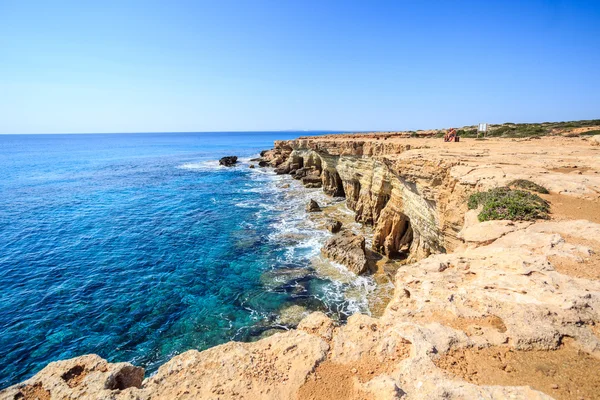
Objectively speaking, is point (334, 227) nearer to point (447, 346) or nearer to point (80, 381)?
point (447, 346)

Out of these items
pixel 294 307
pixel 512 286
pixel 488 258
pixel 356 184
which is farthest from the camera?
pixel 356 184

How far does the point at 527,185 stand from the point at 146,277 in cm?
2071

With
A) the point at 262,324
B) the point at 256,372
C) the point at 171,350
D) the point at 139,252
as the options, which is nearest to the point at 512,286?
the point at 256,372

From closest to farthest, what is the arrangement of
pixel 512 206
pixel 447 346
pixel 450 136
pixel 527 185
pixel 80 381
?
pixel 447 346 → pixel 80 381 → pixel 512 206 → pixel 527 185 → pixel 450 136

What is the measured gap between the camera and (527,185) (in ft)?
32.9

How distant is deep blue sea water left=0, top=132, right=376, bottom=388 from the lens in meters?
12.9

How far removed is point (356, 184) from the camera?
31.1 m

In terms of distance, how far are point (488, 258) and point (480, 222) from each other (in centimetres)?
→ 257

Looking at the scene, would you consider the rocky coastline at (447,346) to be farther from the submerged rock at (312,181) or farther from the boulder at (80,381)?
the submerged rock at (312,181)

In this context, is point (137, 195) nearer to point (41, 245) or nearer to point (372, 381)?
point (41, 245)

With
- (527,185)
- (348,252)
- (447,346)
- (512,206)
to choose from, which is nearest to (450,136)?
(348,252)

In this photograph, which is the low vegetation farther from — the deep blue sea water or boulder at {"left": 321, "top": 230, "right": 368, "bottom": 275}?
the deep blue sea water

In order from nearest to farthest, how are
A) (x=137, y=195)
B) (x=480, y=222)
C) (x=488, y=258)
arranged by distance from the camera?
(x=488, y=258), (x=480, y=222), (x=137, y=195)

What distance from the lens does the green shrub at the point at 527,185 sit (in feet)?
32.1
